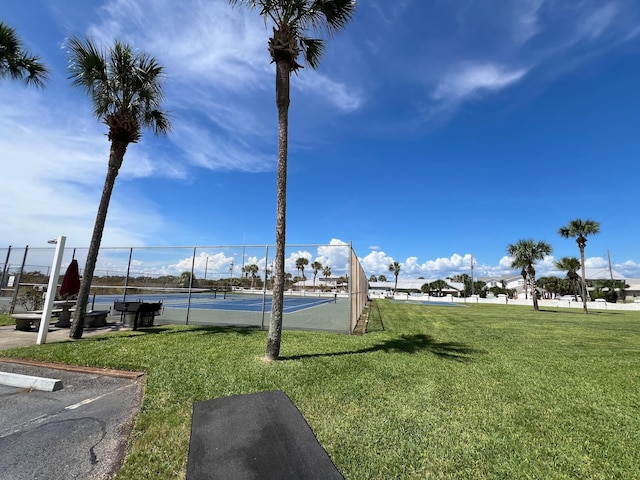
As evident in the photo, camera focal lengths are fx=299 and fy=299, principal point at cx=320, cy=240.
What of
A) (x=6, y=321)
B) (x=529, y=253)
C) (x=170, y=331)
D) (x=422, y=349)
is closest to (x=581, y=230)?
(x=529, y=253)

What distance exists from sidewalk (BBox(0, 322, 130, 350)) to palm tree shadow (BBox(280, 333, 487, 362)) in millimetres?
6691

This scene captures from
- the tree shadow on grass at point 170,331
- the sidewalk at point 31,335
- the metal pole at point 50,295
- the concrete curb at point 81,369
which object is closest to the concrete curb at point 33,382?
the concrete curb at point 81,369

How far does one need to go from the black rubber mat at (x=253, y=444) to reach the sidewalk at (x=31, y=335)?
683 cm

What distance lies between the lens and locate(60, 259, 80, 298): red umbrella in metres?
11.0

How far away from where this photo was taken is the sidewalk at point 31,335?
7613 mm

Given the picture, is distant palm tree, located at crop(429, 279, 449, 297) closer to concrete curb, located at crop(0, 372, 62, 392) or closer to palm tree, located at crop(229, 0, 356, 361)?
palm tree, located at crop(229, 0, 356, 361)

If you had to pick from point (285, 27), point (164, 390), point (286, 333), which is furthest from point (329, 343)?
point (285, 27)

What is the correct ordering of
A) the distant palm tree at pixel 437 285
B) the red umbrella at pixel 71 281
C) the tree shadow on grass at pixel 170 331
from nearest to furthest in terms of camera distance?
the tree shadow on grass at pixel 170 331, the red umbrella at pixel 71 281, the distant palm tree at pixel 437 285

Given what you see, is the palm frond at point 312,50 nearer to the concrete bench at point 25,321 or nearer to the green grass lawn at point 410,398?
the green grass lawn at point 410,398

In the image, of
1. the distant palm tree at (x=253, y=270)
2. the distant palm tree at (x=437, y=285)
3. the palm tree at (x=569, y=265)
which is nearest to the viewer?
the distant palm tree at (x=253, y=270)

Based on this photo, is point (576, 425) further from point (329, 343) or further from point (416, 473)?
point (329, 343)

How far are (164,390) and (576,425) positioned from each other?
5633 mm

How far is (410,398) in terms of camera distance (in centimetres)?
441

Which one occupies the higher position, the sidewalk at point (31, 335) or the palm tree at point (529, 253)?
the palm tree at point (529, 253)
